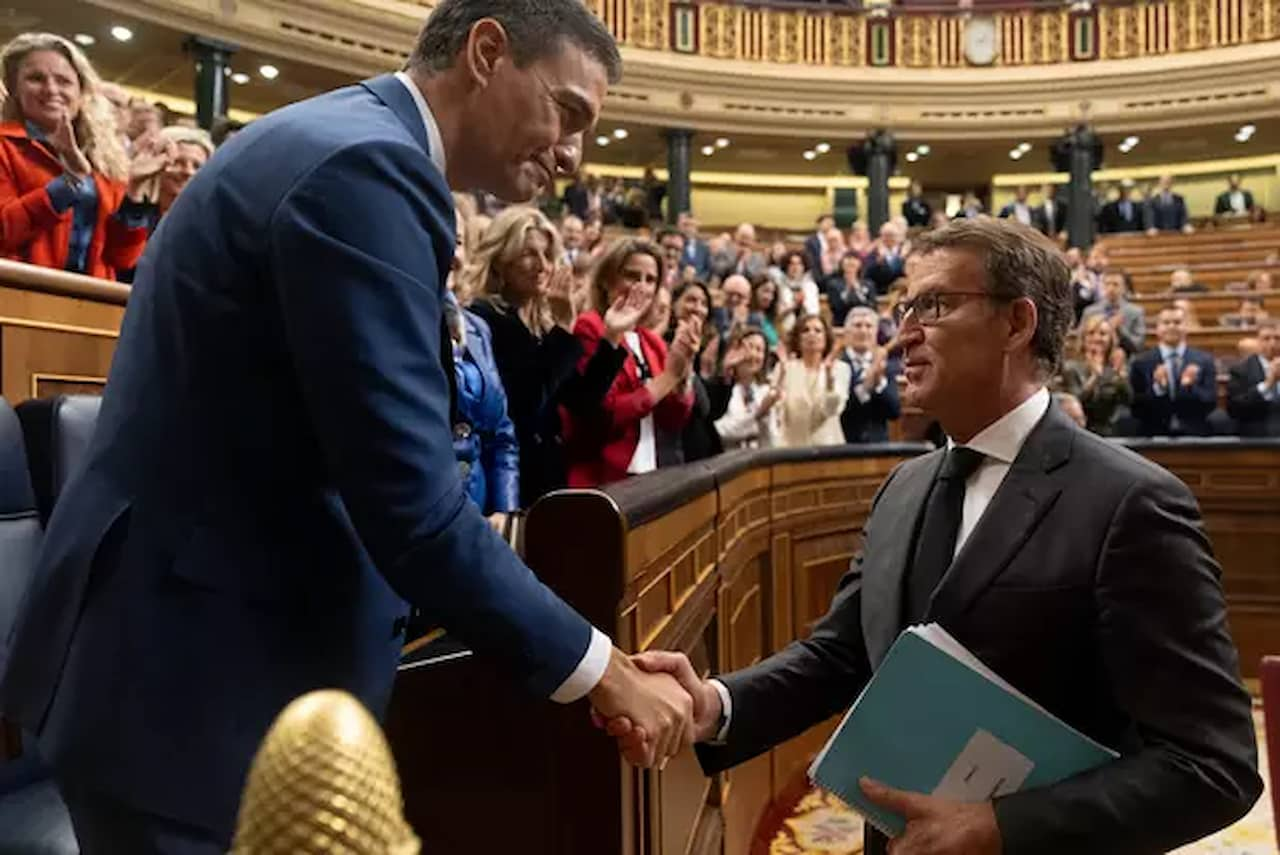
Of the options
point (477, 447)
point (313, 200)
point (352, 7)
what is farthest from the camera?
point (352, 7)

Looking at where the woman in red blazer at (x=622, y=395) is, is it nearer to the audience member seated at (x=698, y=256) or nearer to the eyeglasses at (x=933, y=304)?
the eyeglasses at (x=933, y=304)

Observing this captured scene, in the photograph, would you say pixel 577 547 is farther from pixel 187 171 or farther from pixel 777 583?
pixel 777 583

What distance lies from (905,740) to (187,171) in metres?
2.24

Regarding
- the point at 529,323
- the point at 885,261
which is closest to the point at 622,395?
the point at 529,323

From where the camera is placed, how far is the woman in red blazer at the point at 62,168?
245cm

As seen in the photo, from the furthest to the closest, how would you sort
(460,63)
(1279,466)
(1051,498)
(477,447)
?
(1279,466)
(477,447)
(1051,498)
(460,63)

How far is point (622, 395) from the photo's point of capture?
110 inches

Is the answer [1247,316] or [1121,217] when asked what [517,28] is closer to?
[1247,316]

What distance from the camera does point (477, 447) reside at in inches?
85.0

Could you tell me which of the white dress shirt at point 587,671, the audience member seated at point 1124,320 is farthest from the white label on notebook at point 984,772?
the audience member seated at point 1124,320

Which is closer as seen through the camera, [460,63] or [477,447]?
[460,63]

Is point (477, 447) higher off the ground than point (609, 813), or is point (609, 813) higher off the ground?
point (477, 447)

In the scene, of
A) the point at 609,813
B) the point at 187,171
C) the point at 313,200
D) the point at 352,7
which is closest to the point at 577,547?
the point at 609,813

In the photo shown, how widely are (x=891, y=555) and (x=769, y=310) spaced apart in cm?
431
